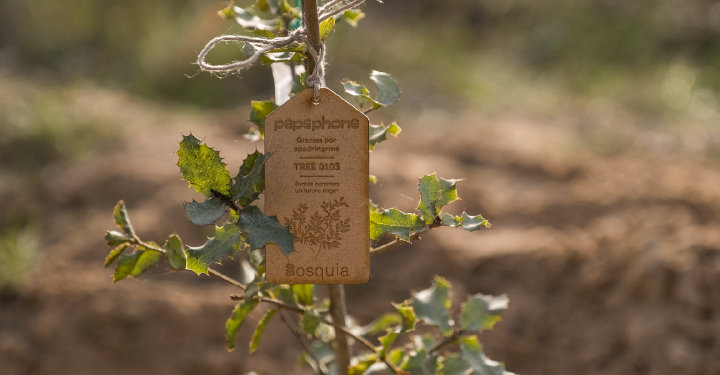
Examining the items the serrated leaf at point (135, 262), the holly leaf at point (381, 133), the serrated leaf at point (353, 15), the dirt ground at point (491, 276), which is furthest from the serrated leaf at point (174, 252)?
the dirt ground at point (491, 276)

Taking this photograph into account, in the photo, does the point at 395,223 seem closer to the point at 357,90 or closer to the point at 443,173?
the point at 357,90

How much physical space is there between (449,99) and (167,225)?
2.70 metres

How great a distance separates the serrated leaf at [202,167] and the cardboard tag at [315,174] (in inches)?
3.1

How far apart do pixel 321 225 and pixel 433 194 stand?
167mm

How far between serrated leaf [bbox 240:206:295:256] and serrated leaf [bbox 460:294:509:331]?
0.50m

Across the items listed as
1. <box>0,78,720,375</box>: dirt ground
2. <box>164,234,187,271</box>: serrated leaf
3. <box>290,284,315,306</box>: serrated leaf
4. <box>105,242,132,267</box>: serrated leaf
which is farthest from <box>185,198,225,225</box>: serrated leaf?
<box>0,78,720,375</box>: dirt ground

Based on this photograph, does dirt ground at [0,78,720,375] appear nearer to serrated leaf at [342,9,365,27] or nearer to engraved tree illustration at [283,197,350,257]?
serrated leaf at [342,9,365,27]

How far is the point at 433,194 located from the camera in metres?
1.01

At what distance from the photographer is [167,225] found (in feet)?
8.66

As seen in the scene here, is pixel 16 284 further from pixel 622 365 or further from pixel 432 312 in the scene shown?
pixel 622 365

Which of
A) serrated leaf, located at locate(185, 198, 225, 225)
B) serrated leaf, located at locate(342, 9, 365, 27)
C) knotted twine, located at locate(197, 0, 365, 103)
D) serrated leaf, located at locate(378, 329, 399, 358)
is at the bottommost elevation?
serrated leaf, located at locate(378, 329, 399, 358)

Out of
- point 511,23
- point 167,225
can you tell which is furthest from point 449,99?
point 167,225

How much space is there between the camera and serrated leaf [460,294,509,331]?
1327 millimetres

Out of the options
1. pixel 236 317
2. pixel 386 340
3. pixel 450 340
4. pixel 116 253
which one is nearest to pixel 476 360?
pixel 450 340
